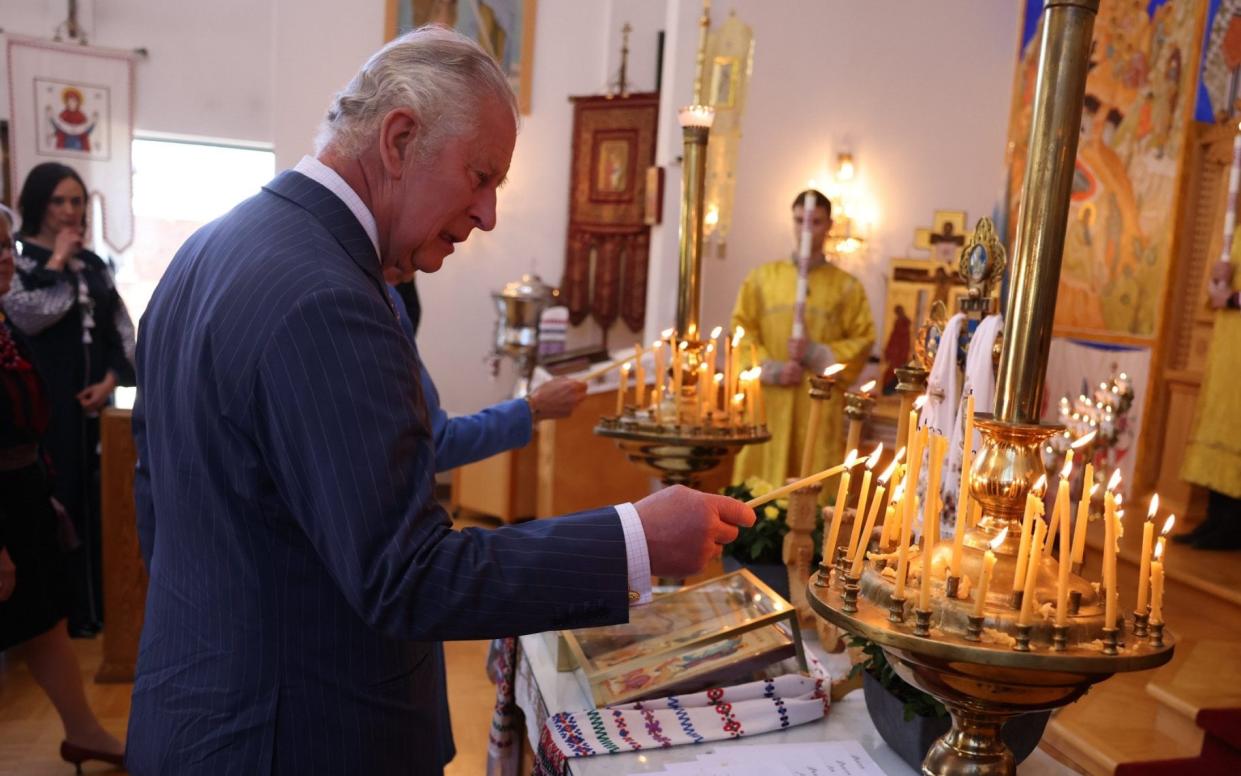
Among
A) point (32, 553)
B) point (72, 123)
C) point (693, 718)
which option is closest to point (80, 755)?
point (32, 553)

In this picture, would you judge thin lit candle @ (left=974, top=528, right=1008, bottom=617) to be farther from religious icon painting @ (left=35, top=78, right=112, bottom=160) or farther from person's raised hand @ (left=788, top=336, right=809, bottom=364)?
religious icon painting @ (left=35, top=78, right=112, bottom=160)

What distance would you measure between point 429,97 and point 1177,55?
6.28 meters

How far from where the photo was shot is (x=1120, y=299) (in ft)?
21.1

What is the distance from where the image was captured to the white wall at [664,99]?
255 inches

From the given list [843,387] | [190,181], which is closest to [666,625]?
[843,387]

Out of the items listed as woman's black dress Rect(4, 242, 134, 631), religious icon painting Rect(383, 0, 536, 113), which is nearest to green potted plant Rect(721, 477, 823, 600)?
woman's black dress Rect(4, 242, 134, 631)

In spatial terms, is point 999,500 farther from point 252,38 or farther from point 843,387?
point 252,38

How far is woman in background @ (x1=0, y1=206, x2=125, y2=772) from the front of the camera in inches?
114

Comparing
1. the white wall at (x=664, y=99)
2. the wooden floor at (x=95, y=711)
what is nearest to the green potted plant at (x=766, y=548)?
the wooden floor at (x=95, y=711)

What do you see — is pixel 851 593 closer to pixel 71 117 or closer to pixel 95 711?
pixel 95 711

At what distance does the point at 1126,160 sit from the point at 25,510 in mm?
6306

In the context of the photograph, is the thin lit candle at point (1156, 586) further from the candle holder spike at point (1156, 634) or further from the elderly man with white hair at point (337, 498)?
the elderly man with white hair at point (337, 498)

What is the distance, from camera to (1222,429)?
182 inches

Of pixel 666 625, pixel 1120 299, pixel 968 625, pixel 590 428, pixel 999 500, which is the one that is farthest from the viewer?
pixel 1120 299
